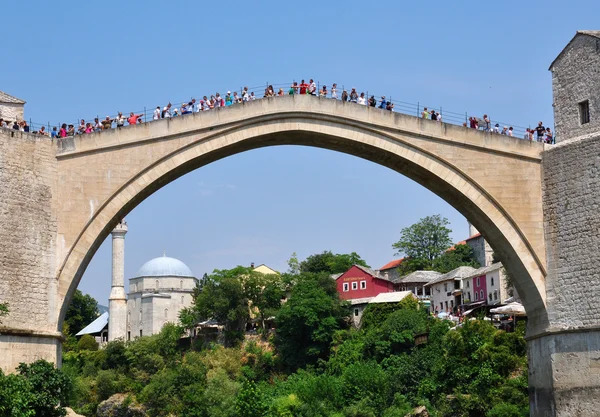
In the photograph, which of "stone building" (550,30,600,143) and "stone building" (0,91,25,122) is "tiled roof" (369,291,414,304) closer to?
"stone building" (550,30,600,143)

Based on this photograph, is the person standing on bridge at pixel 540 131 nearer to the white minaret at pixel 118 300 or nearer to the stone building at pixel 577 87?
the stone building at pixel 577 87

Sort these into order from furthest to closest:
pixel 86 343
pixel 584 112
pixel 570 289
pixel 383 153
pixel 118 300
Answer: pixel 118 300
pixel 86 343
pixel 383 153
pixel 584 112
pixel 570 289

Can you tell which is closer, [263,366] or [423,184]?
[423,184]

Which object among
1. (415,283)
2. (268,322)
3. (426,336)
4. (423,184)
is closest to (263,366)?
(268,322)

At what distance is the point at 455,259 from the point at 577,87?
54639 mm

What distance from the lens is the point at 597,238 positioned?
2292 cm

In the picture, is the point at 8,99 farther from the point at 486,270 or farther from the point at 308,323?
the point at 486,270

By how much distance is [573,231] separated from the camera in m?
23.5

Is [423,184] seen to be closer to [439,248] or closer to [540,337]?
[540,337]

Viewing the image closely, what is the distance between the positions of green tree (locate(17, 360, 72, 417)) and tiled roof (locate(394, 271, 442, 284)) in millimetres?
50416

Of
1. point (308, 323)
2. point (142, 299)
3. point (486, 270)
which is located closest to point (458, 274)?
point (486, 270)

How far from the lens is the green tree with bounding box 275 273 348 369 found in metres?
56.6

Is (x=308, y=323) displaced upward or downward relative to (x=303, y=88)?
downward

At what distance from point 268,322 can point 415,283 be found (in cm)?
1188
